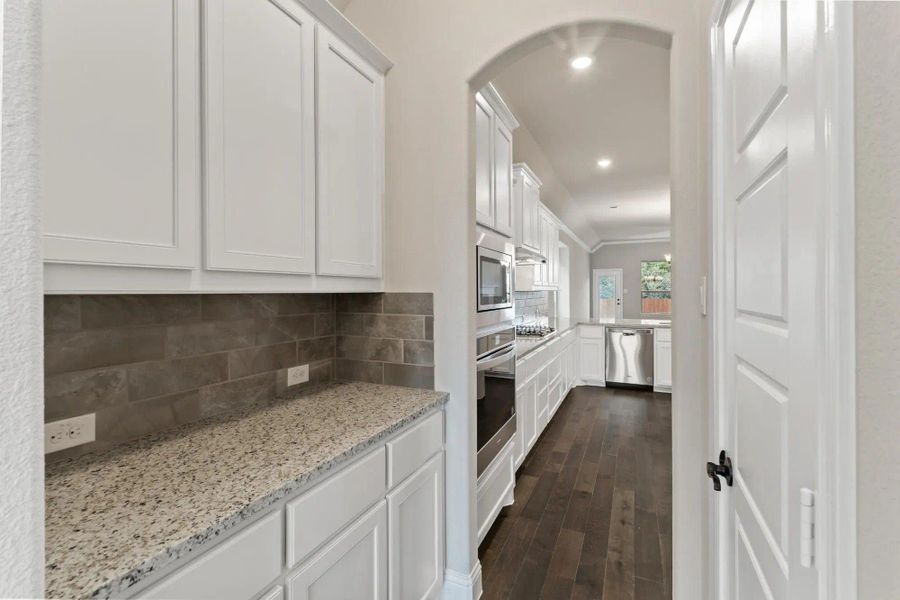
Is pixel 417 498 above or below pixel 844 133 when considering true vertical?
below

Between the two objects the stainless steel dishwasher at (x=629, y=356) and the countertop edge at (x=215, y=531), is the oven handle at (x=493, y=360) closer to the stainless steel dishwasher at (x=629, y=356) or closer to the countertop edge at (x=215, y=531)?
the countertop edge at (x=215, y=531)

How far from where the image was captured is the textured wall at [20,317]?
0.37 meters

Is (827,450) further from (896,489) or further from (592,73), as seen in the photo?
(592,73)

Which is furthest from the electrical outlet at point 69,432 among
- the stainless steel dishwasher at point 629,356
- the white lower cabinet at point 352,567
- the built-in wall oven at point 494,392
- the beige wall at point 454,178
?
the stainless steel dishwasher at point 629,356

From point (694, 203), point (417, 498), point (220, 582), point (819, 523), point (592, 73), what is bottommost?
point (417, 498)

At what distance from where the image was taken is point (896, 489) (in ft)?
1.52


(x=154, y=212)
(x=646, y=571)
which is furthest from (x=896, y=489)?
(x=646, y=571)

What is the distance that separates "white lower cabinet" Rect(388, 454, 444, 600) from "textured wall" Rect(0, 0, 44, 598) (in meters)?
1.15

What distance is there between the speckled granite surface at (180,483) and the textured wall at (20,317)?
1.24 ft

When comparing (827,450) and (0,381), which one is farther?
(827,450)

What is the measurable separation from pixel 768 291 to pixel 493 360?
1.44 metres

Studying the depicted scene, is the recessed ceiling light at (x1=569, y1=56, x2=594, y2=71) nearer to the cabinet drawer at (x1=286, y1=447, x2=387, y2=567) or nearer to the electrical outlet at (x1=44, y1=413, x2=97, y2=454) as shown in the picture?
the cabinet drawer at (x1=286, y1=447, x2=387, y2=567)

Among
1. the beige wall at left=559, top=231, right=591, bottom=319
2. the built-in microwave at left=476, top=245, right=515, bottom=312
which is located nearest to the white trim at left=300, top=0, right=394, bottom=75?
the built-in microwave at left=476, top=245, right=515, bottom=312

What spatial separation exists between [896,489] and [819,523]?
5.6 inches
